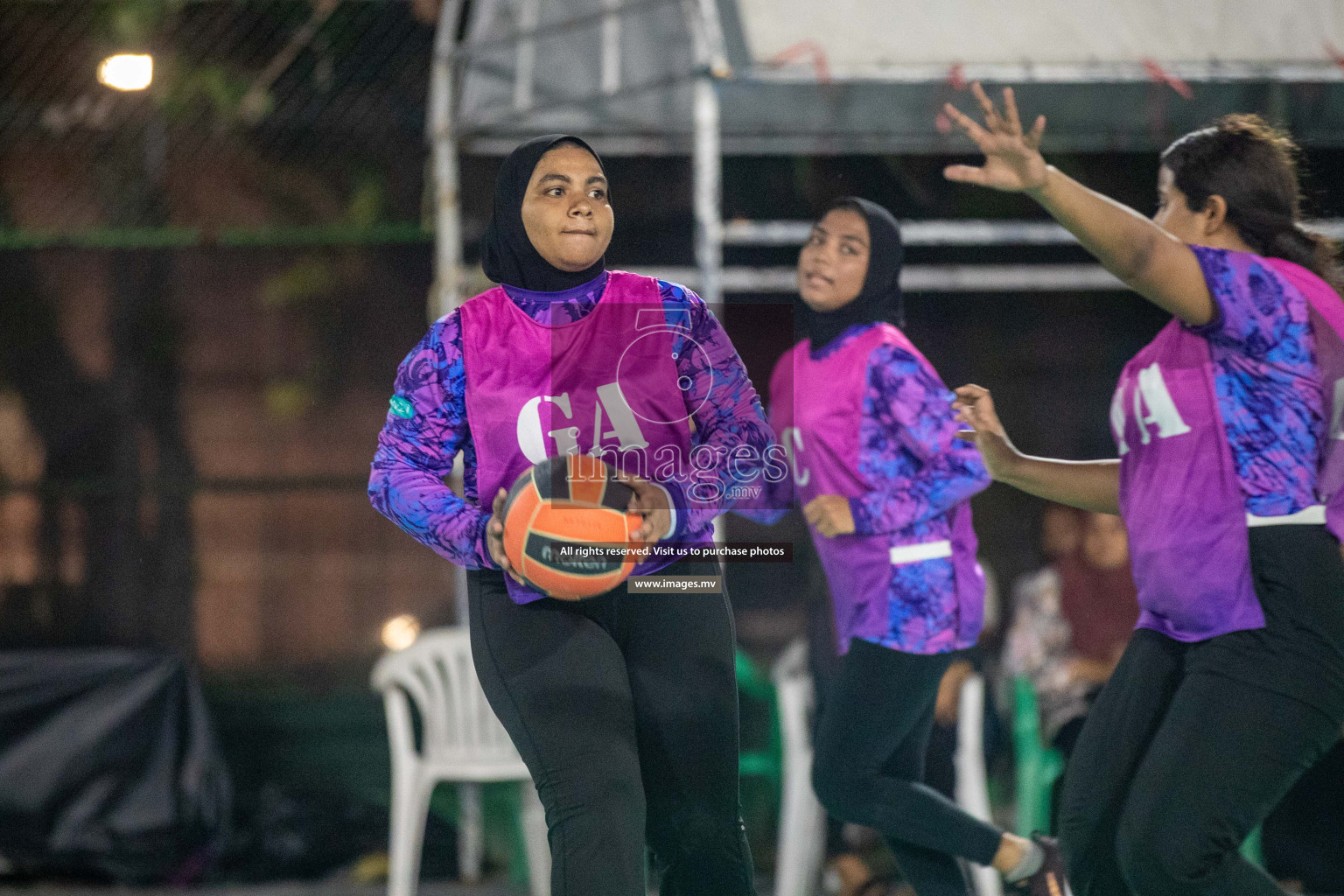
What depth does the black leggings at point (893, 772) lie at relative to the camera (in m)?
3.21

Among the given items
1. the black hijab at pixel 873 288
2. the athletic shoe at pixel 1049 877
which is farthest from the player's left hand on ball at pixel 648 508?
the athletic shoe at pixel 1049 877

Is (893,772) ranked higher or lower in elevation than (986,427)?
lower

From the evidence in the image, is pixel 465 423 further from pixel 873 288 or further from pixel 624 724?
pixel 873 288

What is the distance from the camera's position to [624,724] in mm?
2402

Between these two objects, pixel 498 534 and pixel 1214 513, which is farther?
pixel 1214 513

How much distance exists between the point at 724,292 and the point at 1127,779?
209 centimetres

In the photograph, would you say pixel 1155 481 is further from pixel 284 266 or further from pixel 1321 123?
pixel 284 266

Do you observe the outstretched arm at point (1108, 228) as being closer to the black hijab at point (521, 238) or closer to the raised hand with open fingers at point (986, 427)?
the raised hand with open fingers at point (986, 427)

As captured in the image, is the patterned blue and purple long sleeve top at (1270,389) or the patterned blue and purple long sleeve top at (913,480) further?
the patterned blue and purple long sleeve top at (913,480)

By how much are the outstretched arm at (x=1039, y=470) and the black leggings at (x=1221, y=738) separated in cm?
42

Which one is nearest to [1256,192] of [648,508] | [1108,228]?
[1108,228]

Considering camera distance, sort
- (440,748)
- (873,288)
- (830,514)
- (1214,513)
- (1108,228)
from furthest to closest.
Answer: (440,748)
(873,288)
(830,514)
(1214,513)
(1108,228)

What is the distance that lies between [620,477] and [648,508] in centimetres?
9

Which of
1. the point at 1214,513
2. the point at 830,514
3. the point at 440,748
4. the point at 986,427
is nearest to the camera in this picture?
the point at 1214,513
